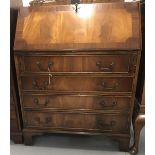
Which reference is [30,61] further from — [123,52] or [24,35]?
[123,52]

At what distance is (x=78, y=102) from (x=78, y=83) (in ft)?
0.52

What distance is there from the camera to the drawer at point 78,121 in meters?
1.70

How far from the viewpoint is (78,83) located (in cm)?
162

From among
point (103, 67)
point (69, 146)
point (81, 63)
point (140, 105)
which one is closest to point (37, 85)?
point (81, 63)

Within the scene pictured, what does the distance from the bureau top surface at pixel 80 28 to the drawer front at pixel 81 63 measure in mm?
69

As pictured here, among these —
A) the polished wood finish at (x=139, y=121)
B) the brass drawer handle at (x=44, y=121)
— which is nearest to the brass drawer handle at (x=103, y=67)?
the polished wood finish at (x=139, y=121)

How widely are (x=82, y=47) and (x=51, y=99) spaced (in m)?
0.48

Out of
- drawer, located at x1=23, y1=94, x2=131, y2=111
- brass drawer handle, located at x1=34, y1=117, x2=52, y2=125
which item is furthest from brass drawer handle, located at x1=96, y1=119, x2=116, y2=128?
brass drawer handle, located at x1=34, y1=117, x2=52, y2=125

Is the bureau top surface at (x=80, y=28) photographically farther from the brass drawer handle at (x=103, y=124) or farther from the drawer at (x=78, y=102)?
the brass drawer handle at (x=103, y=124)

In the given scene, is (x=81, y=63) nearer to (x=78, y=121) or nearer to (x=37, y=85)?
(x=37, y=85)

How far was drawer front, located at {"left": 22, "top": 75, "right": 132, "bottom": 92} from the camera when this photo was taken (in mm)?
1589

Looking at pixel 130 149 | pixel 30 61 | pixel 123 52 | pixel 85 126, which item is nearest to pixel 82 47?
pixel 123 52

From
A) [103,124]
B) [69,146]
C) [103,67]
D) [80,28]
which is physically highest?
[80,28]
